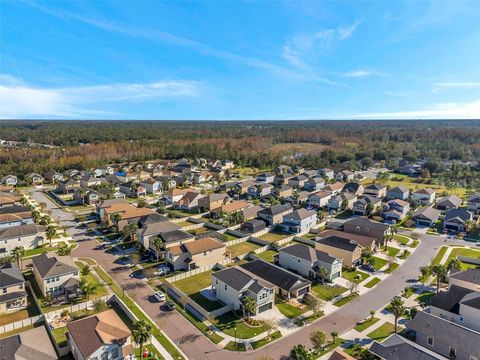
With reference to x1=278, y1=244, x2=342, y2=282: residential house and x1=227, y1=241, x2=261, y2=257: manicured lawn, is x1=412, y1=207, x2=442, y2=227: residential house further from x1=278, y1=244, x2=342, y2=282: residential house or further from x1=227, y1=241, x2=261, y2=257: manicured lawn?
x1=227, y1=241, x2=261, y2=257: manicured lawn

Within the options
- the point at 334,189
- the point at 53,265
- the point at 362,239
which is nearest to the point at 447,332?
the point at 362,239

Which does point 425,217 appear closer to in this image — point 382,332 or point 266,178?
point 382,332

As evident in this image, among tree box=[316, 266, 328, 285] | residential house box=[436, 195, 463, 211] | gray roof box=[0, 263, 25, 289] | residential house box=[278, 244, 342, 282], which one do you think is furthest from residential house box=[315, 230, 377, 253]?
gray roof box=[0, 263, 25, 289]

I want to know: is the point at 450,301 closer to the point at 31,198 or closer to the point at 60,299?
the point at 60,299

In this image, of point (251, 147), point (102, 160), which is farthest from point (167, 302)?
point (251, 147)

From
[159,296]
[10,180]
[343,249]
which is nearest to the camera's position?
[159,296]

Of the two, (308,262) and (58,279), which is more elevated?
(58,279)

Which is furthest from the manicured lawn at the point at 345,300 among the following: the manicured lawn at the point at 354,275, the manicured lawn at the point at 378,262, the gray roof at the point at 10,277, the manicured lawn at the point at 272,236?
the gray roof at the point at 10,277

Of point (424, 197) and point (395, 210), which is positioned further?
point (424, 197)
